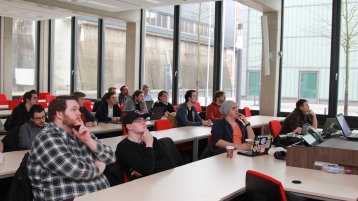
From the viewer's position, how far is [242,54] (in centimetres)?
922

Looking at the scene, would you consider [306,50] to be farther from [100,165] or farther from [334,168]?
[100,165]

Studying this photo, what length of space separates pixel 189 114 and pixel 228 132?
7.73 ft

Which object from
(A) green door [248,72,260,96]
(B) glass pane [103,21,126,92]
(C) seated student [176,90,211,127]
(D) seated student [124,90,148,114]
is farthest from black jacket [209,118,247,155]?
(B) glass pane [103,21,126,92]

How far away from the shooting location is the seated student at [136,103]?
756 centimetres

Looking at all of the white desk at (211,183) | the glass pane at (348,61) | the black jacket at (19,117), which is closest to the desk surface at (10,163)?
the white desk at (211,183)

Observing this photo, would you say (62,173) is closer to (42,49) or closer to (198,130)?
(198,130)

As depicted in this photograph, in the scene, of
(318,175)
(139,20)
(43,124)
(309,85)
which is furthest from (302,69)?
(43,124)

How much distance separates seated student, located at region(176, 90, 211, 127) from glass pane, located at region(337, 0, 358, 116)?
3.31 m

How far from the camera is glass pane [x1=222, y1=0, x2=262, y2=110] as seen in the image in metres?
9.00

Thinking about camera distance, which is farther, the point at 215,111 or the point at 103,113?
the point at 215,111

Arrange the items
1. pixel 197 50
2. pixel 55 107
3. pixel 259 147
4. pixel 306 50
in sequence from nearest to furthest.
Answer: pixel 55 107 → pixel 259 147 → pixel 306 50 → pixel 197 50

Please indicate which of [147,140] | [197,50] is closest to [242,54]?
[197,50]

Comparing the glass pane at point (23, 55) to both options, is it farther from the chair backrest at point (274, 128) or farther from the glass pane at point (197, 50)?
the chair backrest at point (274, 128)

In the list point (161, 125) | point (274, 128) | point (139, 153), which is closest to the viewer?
point (139, 153)
